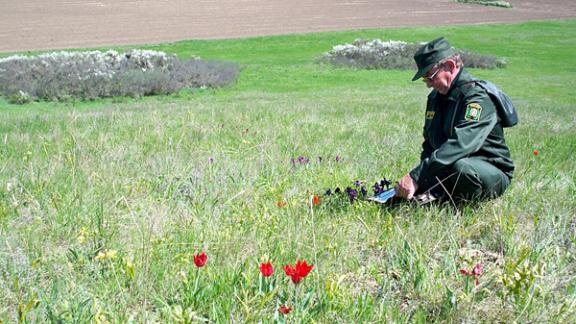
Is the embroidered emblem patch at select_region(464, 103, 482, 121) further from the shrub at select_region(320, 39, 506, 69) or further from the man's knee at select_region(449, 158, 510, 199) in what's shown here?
the shrub at select_region(320, 39, 506, 69)

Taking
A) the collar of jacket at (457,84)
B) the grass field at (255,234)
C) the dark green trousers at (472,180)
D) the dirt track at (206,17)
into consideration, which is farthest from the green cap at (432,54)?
the dirt track at (206,17)

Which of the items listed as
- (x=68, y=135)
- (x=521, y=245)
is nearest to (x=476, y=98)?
(x=521, y=245)

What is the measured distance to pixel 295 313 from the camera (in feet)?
7.88

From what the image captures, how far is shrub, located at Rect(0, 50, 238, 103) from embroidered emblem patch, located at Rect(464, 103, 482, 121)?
46.1 ft

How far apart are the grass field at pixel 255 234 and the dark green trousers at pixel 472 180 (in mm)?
106

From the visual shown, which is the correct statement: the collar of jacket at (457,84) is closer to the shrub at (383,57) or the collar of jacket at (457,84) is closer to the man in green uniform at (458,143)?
the man in green uniform at (458,143)

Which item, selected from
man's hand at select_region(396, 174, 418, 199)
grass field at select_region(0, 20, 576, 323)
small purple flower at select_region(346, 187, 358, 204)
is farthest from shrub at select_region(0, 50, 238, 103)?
man's hand at select_region(396, 174, 418, 199)

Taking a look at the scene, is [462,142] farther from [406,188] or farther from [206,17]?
[206,17]

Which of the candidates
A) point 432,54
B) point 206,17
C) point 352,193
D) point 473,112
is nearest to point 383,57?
point 432,54

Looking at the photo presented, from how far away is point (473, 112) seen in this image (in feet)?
13.6

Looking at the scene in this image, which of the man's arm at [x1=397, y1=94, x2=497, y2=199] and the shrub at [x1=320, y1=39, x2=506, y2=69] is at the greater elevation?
the man's arm at [x1=397, y1=94, x2=497, y2=199]

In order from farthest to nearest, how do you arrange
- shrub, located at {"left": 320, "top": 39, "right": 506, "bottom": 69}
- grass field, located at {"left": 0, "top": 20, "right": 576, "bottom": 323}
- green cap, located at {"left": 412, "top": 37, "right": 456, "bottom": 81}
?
1. shrub, located at {"left": 320, "top": 39, "right": 506, "bottom": 69}
2. green cap, located at {"left": 412, "top": 37, "right": 456, "bottom": 81}
3. grass field, located at {"left": 0, "top": 20, "right": 576, "bottom": 323}

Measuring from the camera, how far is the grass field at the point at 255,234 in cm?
261

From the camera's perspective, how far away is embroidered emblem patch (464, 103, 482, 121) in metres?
4.15
